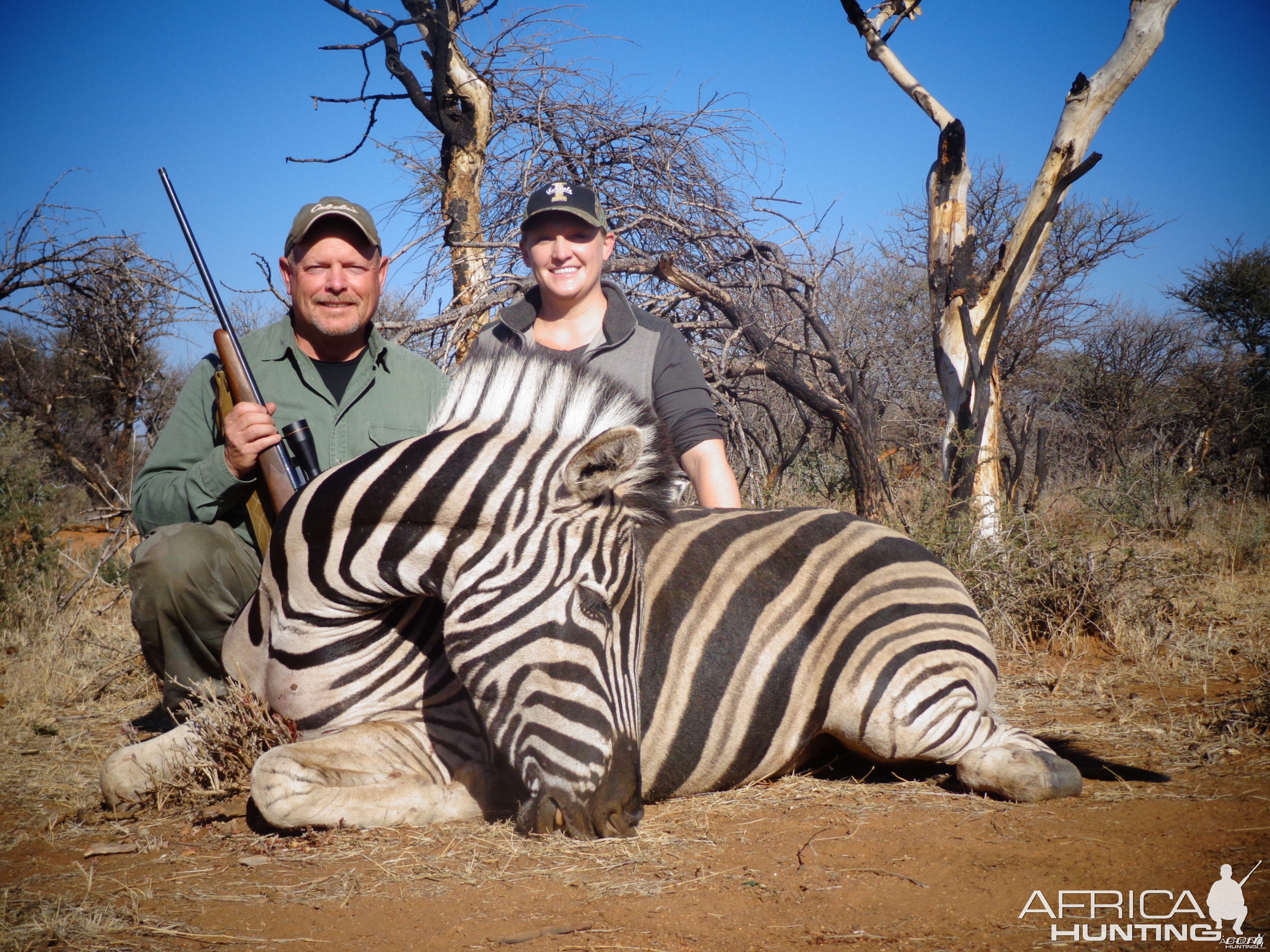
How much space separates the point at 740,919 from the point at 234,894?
1346 millimetres

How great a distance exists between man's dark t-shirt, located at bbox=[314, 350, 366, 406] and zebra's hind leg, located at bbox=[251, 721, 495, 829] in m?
1.59

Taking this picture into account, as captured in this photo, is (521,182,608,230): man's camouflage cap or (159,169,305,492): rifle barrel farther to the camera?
(521,182,608,230): man's camouflage cap

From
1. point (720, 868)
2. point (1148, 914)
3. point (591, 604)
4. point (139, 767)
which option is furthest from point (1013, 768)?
point (139, 767)

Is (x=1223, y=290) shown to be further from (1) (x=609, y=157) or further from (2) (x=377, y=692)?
(2) (x=377, y=692)

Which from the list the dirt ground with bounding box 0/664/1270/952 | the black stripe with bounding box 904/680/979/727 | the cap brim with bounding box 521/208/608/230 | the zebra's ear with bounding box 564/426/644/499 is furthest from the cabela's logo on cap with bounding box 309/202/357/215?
the black stripe with bounding box 904/680/979/727

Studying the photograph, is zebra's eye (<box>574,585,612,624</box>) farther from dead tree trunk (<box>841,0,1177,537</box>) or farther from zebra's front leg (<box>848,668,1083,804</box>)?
dead tree trunk (<box>841,0,1177,537</box>)

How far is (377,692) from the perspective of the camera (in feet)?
9.72

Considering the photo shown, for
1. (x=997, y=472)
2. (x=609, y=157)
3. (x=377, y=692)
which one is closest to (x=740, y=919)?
(x=377, y=692)

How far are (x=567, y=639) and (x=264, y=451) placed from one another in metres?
1.53

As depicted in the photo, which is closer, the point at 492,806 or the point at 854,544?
the point at 492,806

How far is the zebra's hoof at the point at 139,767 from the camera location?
3.06 metres

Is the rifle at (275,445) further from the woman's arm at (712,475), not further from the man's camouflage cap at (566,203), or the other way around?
the woman's arm at (712,475)

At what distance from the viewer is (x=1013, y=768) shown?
2893 mm

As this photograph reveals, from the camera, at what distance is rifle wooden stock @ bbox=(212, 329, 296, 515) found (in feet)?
10.6
